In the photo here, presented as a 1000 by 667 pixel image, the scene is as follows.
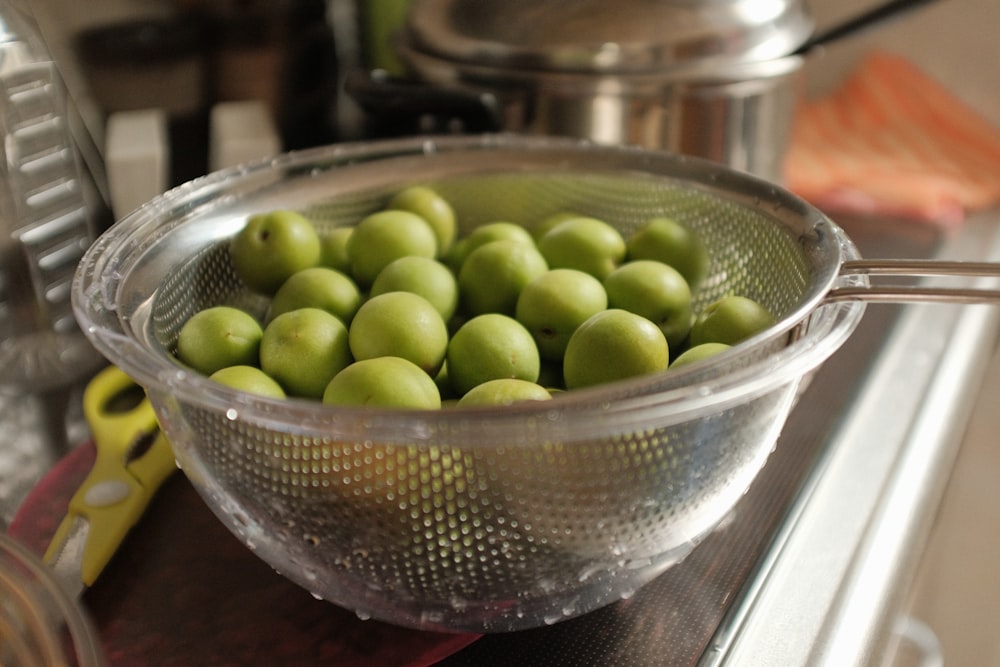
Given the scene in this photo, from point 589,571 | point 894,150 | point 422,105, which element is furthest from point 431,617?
point 894,150

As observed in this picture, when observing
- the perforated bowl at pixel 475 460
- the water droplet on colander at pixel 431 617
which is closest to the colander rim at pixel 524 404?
the perforated bowl at pixel 475 460

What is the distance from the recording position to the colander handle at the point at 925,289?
392 mm

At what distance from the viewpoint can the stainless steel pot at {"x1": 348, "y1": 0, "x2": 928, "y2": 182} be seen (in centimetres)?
75

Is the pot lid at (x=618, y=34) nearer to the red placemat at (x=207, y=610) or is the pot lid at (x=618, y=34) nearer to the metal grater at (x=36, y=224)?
the metal grater at (x=36, y=224)

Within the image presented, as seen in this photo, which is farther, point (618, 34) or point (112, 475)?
point (618, 34)

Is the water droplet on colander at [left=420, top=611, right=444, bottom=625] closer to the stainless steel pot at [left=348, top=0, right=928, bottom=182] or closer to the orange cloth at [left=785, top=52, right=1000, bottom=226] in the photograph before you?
the stainless steel pot at [left=348, top=0, right=928, bottom=182]

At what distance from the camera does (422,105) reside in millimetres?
758

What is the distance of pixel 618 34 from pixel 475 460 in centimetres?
51

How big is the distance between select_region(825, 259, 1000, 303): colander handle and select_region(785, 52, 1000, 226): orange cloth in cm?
67

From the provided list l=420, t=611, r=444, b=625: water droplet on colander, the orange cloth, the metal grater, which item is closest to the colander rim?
l=420, t=611, r=444, b=625: water droplet on colander

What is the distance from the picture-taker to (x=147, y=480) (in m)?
0.54

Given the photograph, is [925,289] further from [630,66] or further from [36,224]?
[36,224]

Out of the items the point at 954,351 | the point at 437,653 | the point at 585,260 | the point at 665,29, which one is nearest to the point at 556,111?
the point at 665,29

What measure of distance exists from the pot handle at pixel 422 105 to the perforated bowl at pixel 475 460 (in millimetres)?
298
